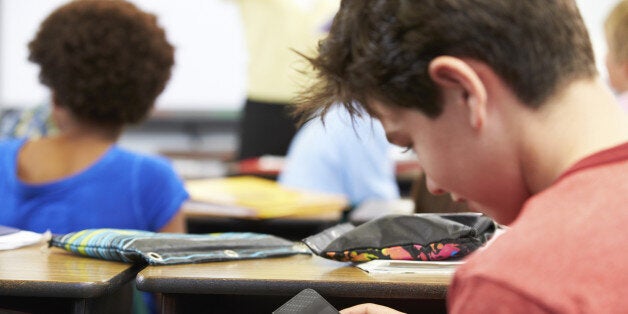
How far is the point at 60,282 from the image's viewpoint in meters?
1.00

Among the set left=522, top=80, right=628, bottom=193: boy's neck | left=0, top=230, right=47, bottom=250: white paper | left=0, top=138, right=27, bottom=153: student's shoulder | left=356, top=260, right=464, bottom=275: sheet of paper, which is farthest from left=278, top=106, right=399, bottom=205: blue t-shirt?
left=522, top=80, right=628, bottom=193: boy's neck

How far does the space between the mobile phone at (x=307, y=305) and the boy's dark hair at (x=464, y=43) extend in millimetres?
283

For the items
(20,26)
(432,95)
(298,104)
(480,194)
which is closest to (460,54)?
(432,95)

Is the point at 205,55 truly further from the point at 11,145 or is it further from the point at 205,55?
the point at 11,145

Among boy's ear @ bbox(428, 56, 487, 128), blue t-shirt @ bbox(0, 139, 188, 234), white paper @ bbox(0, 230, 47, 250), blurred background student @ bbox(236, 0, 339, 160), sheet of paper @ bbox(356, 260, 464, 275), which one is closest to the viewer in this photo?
boy's ear @ bbox(428, 56, 487, 128)

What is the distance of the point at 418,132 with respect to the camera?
87cm

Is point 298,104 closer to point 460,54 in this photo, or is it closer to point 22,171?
point 460,54

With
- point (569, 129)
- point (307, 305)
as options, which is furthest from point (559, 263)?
point (307, 305)

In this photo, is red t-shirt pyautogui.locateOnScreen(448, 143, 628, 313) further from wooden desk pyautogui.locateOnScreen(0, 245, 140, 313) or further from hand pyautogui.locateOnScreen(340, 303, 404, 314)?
wooden desk pyautogui.locateOnScreen(0, 245, 140, 313)

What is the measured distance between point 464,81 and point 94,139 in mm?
1215

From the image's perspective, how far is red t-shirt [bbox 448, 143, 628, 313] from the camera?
2.15 ft

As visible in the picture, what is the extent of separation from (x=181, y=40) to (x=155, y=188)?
4117mm

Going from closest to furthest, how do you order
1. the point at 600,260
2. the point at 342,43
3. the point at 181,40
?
1. the point at 600,260
2. the point at 342,43
3. the point at 181,40

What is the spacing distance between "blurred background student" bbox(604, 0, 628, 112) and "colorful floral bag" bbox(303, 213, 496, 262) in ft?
5.10
